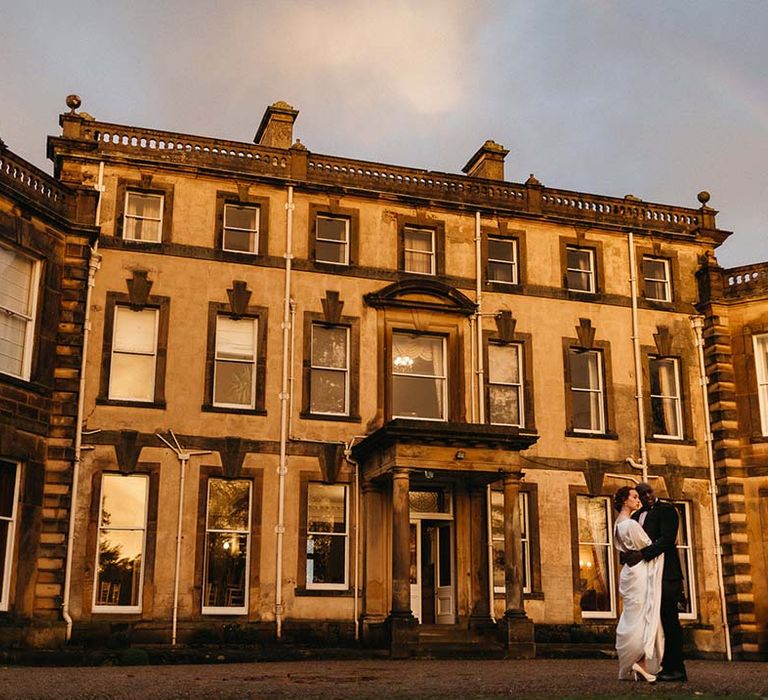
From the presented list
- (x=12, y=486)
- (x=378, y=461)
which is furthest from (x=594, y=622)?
(x=12, y=486)

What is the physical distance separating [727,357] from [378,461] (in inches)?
402

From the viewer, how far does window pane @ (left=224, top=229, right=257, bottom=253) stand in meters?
24.6

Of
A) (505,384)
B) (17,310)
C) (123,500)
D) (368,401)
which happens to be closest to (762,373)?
(505,384)

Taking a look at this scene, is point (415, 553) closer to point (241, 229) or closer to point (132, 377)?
point (132, 377)

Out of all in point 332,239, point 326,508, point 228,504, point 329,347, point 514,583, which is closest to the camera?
point 514,583

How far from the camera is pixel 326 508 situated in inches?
926

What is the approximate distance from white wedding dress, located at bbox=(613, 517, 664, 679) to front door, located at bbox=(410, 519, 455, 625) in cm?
1260

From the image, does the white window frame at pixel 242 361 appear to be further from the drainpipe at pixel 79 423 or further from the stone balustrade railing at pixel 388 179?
the stone balustrade railing at pixel 388 179

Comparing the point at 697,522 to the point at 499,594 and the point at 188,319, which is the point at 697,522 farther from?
the point at 188,319

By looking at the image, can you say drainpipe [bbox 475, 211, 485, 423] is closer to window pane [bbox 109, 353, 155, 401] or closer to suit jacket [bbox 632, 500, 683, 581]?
window pane [bbox 109, 353, 155, 401]

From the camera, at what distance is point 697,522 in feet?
85.6

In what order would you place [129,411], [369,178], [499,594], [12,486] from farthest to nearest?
[369,178], [499,594], [129,411], [12,486]

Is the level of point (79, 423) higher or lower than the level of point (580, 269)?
lower

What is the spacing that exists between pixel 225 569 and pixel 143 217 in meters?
8.18
